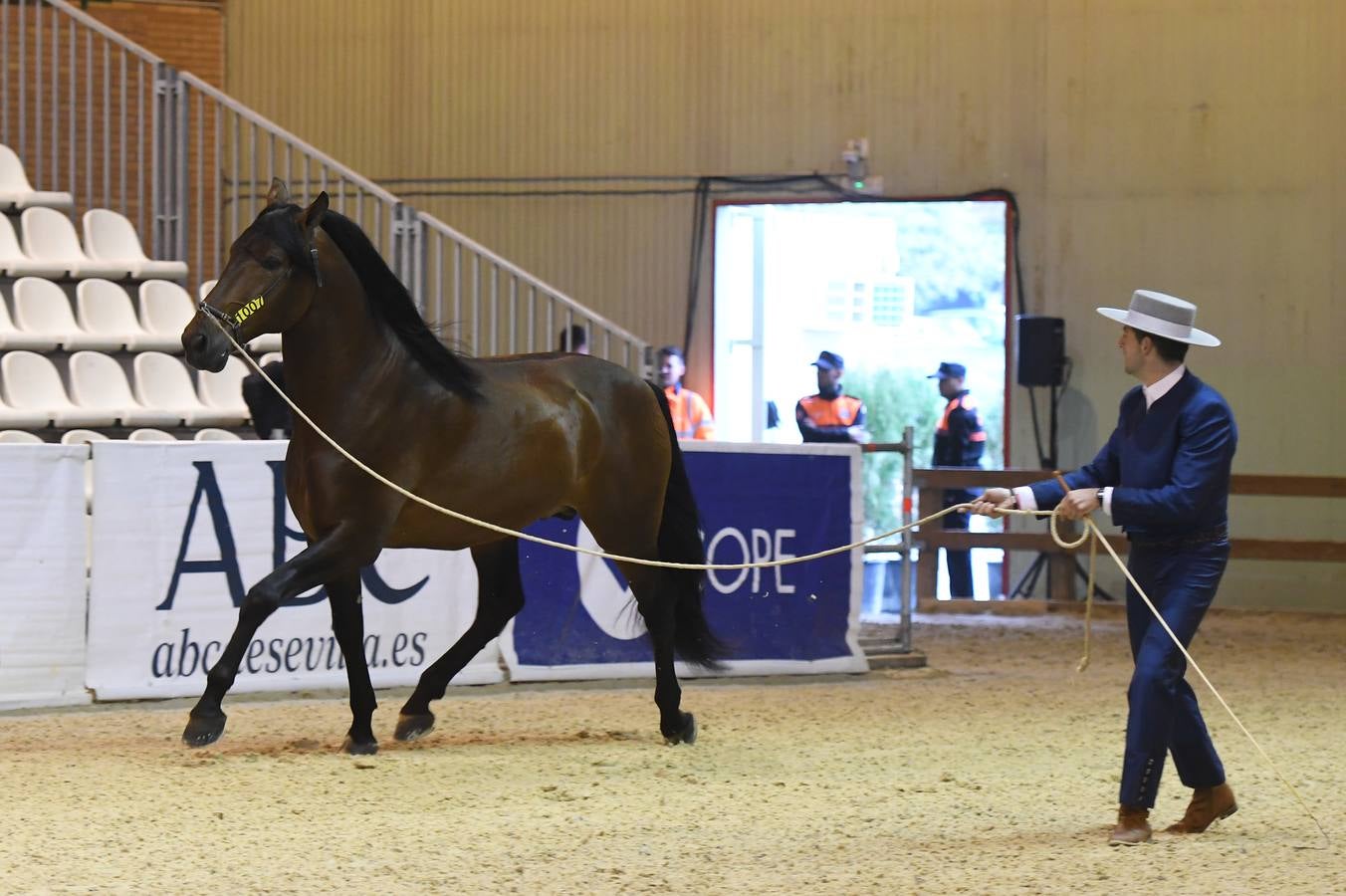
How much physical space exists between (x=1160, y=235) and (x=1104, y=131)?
1.16 m

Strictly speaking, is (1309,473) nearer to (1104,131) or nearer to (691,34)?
(1104,131)

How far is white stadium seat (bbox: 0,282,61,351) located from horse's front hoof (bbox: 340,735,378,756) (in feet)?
17.3

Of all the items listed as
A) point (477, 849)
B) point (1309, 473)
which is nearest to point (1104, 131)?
point (1309, 473)

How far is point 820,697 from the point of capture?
29.5ft

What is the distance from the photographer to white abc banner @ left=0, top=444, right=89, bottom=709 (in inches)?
313

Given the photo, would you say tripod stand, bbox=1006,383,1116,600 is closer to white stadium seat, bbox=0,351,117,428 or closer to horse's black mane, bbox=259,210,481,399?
white stadium seat, bbox=0,351,117,428

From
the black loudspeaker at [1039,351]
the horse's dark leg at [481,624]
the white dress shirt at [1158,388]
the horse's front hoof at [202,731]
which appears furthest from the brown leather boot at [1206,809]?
the black loudspeaker at [1039,351]

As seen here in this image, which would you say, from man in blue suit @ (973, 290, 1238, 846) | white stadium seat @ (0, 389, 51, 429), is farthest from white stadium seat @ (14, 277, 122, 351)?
man in blue suit @ (973, 290, 1238, 846)

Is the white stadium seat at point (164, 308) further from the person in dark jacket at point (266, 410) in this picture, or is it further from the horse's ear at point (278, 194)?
the horse's ear at point (278, 194)

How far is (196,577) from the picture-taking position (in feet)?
27.2

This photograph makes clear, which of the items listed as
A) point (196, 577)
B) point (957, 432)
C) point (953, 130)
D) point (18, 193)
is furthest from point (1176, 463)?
point (953, 130)

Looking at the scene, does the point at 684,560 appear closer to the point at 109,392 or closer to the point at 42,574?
the point at 42,574

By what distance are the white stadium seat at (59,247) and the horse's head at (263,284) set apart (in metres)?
5.66

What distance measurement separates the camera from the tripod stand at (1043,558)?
14.9 metres
